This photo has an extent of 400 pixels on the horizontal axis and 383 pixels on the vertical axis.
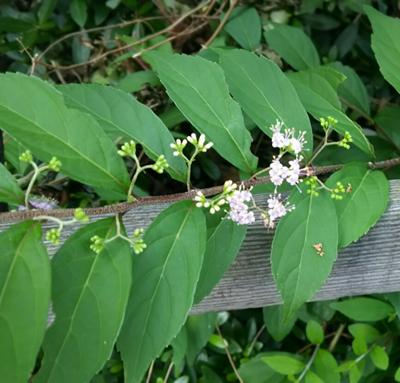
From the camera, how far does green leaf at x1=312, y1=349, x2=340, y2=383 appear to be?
1457 mm

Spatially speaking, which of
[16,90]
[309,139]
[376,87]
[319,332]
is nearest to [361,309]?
[319,332]

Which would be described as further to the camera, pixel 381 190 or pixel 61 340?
pixel 381 190

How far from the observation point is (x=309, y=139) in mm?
965

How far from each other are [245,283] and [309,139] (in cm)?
27

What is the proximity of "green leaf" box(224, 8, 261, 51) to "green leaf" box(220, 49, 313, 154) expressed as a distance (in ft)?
2.30

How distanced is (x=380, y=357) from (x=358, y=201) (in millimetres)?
637

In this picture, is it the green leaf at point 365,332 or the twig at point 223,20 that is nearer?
the green leaf at point 365,332

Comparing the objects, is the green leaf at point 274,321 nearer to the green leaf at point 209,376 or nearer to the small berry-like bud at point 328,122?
the green leaf at point 209,376

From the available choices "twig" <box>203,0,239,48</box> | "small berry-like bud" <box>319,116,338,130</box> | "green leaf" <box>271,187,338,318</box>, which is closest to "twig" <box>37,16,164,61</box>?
"twig" <box>203,0,239,48</box>

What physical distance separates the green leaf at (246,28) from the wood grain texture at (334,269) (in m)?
0.78

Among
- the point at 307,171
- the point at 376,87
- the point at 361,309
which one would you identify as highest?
the point at 307,171

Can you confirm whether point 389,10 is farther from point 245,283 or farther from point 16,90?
point 16,90

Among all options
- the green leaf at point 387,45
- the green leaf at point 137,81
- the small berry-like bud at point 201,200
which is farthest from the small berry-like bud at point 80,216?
the green leaf at point 137,81

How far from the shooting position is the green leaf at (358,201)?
2.99 ft
